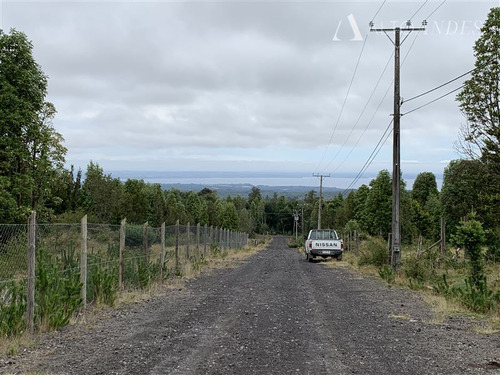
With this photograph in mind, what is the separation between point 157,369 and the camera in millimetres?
6012

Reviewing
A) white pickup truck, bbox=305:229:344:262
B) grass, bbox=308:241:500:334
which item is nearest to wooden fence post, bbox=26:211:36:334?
grass, bbox=308:241:500:334

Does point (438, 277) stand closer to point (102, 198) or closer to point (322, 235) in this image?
point (322, 235)

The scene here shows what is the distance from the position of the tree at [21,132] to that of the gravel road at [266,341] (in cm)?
1507

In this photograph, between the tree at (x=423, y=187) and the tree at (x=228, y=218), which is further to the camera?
the tree at (x=228, y=218)

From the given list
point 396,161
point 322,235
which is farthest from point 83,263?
point 322,235

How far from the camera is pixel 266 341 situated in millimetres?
7477

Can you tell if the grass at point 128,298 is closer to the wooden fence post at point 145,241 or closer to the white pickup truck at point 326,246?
the wooden fence post at point 145,241

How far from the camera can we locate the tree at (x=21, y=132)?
23.7 meters

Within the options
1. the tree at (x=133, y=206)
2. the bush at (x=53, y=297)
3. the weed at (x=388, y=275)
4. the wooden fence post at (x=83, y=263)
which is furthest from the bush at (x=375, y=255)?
the tree at (x=133, y=206)

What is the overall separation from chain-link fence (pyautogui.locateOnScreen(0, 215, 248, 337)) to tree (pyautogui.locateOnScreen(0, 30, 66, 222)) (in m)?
11.3

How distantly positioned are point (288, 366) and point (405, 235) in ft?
140

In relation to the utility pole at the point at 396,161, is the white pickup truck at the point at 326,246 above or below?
below

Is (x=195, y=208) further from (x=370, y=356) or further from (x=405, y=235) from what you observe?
(x=370, y=356)

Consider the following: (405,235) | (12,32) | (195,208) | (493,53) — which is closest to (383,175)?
(405,235)
